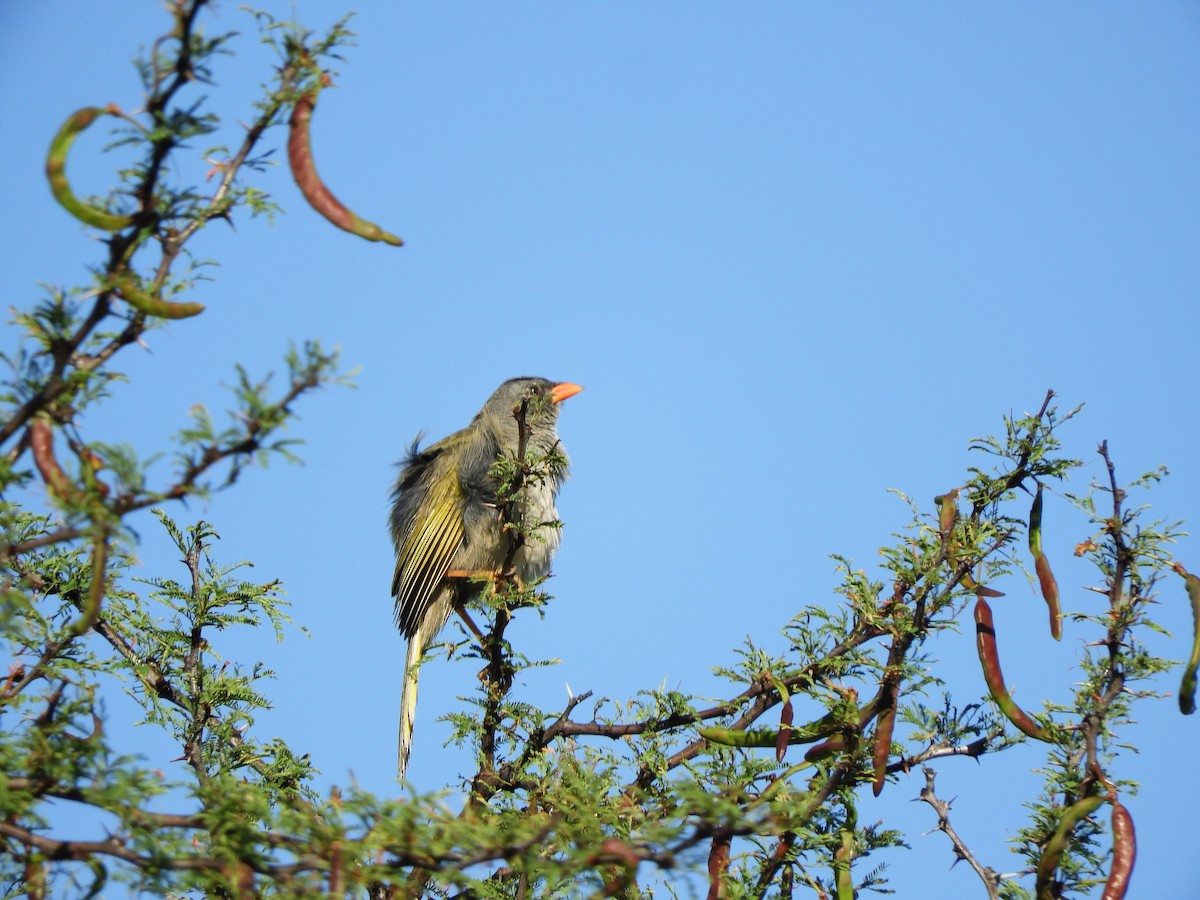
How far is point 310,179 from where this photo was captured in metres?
2.64

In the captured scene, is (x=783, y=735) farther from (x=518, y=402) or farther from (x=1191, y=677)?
(x=518, y=402)

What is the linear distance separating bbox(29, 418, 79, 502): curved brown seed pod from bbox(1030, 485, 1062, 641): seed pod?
265cm

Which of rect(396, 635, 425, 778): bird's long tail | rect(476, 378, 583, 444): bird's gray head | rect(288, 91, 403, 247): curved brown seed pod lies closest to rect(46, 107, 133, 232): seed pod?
rect(288, 91, 403, 247): curved brown seed pod

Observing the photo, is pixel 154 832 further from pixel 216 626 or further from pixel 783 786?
pixel 216 626

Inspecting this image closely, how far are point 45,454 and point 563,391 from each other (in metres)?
5.11

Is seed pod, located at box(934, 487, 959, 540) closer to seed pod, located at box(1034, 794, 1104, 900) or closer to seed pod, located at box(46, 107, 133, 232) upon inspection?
seed pod, located at box(1034, 794, 1104, 900)

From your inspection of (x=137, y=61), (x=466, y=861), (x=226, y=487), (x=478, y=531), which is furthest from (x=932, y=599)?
(x=478, y=531)

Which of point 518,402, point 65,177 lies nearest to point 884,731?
point 65,177

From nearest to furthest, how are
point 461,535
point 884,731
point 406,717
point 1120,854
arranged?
point 1120,854 < point 884,731 < point 406,717 < point 461,535

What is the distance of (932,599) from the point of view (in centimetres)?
336

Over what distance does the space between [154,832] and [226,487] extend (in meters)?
0.77

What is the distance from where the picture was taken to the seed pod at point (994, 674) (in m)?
3.36

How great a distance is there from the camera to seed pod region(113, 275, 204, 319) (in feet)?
7.73

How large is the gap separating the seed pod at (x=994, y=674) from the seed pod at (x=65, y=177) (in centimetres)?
257
